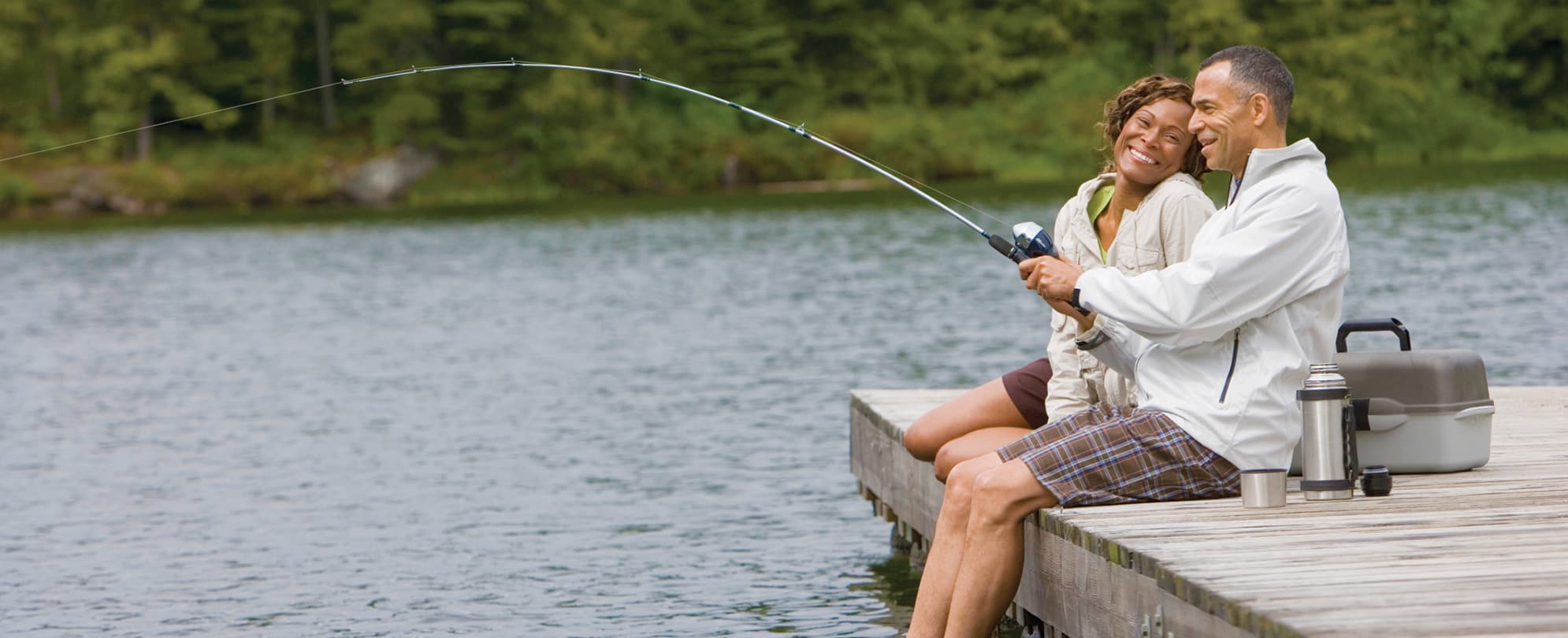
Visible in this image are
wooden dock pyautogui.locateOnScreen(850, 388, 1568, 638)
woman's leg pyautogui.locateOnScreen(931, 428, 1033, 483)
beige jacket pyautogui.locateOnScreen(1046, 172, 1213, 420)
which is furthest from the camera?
woman's leg pyautogui.locateOnScreen(931, 428, 1033, 483)

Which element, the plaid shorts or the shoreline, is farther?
the shoreline

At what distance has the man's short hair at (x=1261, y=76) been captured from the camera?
445cm

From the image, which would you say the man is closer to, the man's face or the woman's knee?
the man's face

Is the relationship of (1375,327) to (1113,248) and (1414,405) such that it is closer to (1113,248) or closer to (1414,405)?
(1414,405)

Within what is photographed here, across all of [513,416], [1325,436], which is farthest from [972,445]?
[513,416]

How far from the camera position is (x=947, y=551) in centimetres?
468

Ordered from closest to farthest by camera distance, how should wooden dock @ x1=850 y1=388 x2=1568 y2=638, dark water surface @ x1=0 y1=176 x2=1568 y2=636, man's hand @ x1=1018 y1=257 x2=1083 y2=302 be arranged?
wooden dock @ x1=850 y1=388 x2=1568 y2=638
man's hand @ x1=1018 y1=257 x2=1083 y2=302
dark water surface @ x1=0 y1=176 x2=1568 y2=636

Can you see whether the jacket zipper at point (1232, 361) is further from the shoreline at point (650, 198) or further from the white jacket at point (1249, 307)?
the shoreline at point (650, 198)

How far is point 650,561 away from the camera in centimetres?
805

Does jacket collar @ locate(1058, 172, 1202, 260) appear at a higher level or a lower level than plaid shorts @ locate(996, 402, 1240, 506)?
higher

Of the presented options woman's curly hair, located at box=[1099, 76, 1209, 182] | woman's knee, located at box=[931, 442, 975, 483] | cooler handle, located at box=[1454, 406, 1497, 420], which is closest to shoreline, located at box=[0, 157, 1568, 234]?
woman's knee, located at box=[931, 442, 975, 483]

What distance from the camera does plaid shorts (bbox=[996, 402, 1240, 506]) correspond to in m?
4.55

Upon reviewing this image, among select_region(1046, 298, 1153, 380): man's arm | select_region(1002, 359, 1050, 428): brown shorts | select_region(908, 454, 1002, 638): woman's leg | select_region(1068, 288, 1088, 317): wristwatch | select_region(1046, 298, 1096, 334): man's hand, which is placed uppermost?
select_region(1068, 288, 1088, 317): wristwatch

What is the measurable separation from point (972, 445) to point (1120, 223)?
32.9 inches
